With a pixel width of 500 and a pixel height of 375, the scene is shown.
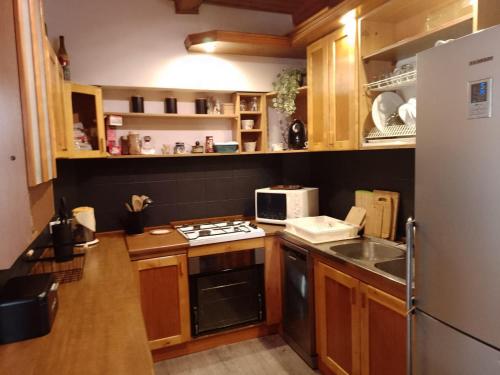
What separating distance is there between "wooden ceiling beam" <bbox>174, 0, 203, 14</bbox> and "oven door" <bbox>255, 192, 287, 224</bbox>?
166cm

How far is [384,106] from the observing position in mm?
2416

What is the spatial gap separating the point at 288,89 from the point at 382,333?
6.62 feet

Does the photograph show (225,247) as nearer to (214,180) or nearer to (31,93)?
(214,180)

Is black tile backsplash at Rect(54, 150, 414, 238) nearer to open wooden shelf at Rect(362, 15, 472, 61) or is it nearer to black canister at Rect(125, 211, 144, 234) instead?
black canister at Rect(125, 211, 144, 234)

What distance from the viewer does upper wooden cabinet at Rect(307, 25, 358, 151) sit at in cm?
244

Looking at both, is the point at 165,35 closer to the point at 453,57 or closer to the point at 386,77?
the point at 386,77

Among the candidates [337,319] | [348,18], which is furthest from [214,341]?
[348,18]

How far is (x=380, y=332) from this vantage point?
1903mm

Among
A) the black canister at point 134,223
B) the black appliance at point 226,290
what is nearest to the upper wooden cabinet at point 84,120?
the black canister at point 134,223

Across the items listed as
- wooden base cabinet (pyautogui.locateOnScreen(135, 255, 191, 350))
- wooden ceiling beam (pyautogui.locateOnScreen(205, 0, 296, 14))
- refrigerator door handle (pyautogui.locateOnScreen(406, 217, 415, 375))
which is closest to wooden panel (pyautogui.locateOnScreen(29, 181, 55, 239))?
wooden base cabinet (pyautogui.locateOnScreen(135, 255, 191, 350))

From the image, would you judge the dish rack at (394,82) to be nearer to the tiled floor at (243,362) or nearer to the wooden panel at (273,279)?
the wooden panel at (273,279)

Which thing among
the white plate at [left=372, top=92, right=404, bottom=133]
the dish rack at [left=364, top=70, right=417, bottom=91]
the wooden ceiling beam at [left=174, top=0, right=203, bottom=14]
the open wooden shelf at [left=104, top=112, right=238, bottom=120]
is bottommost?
the white plate at [left=372, top=92, right=404, bottom=133]

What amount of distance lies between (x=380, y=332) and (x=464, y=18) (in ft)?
5.22

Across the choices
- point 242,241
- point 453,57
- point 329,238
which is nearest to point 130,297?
point 242,241
